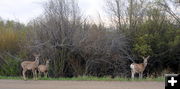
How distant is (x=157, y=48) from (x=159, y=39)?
0.98 m

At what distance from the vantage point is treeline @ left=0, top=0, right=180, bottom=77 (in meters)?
21.9

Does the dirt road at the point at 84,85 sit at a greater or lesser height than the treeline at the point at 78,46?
lesser

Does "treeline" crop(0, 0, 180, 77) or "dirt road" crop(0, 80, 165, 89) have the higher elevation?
"treeline" crop(0, 0, 180, 77)

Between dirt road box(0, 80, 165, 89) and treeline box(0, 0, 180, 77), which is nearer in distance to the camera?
dirt road box(0, 80, 165, 89)

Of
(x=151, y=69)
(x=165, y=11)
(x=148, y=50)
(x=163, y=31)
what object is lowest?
(x=151, y=69)

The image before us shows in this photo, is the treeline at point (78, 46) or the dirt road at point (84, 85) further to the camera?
the treeline at point (78, 46)

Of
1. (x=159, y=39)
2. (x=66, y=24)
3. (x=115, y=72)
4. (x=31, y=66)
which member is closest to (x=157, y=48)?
(x=159, y=39)

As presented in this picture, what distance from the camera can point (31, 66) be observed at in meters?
20.0

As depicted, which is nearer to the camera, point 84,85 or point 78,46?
point 84,85

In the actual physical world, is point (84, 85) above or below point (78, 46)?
below

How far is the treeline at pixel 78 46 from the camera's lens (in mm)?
21938

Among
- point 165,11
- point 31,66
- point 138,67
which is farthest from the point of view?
point 165,11

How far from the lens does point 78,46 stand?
2156 centimetres

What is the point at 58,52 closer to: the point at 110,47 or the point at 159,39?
the point at 110,47
